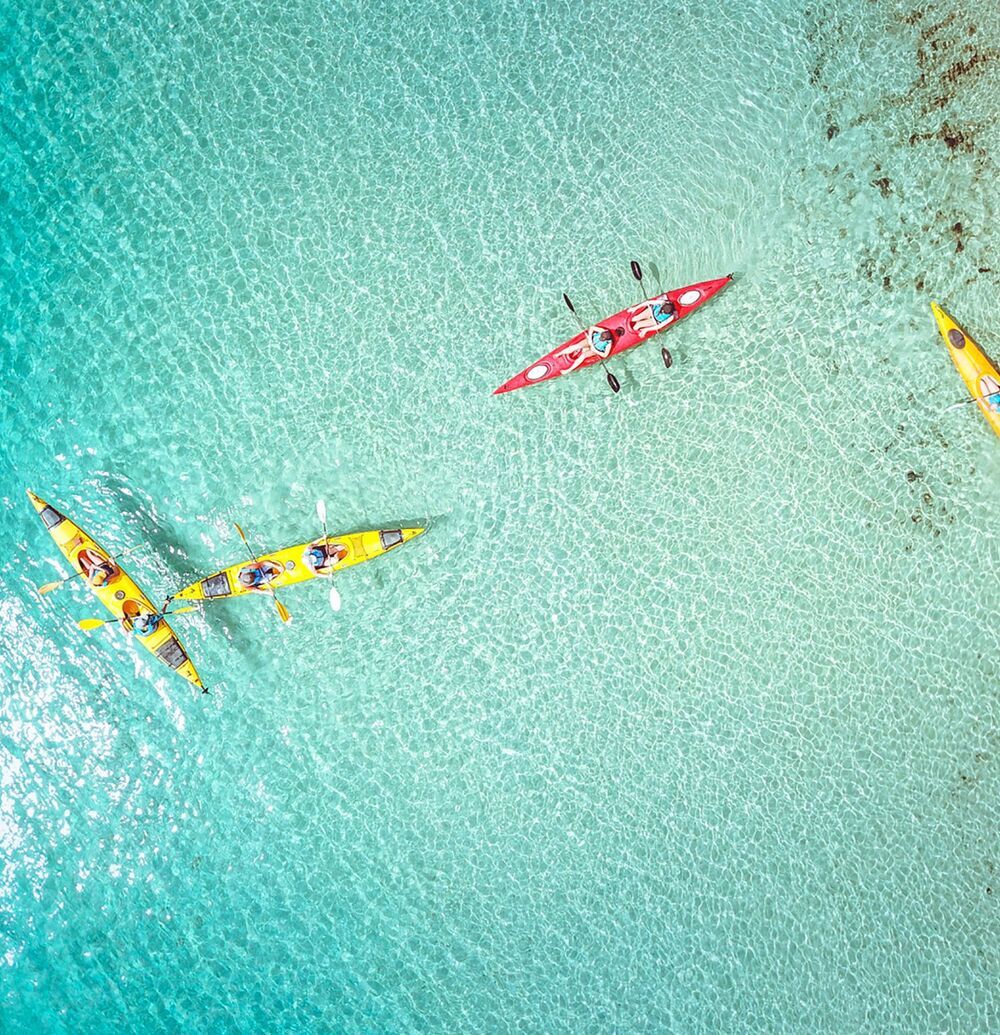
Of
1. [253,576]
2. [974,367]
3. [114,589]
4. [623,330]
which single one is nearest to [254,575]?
[253,576]

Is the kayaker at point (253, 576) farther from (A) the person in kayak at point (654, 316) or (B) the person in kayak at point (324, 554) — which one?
(A) the person in kayak at point (654, 316)

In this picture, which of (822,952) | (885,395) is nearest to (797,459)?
(885,395)

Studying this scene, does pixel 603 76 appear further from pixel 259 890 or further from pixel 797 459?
pixel 259 890

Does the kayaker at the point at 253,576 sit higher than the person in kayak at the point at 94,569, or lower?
lower

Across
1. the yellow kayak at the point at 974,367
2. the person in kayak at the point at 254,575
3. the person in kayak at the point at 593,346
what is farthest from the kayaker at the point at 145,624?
the yellow kayak at the point at 974,367

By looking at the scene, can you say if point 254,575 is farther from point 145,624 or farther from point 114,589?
point 114,589

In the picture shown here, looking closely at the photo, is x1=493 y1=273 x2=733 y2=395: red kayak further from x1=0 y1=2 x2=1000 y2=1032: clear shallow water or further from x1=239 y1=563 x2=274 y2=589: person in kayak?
x1=239 y1=563 x2=274 y2=589: person in kayak
